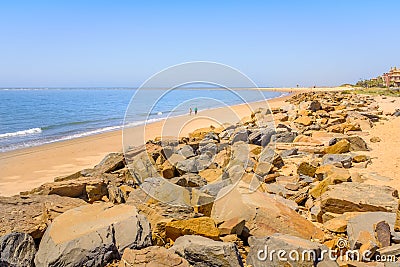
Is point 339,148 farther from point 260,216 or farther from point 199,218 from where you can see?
point 199,218

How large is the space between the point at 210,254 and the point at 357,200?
3222 mm

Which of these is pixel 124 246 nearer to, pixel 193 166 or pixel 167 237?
pixel 167 237

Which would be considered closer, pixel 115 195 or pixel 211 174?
pixel 115 195

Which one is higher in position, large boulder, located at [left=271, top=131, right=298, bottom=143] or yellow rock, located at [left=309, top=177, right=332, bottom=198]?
large boulder, located at [left=271, top=131, right=298, bottom=143]

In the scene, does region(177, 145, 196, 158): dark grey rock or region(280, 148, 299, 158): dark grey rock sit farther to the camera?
region(280, 148, 299, 158): dark grey rock

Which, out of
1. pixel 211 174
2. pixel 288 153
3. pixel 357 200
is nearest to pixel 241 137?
pixel 288 153

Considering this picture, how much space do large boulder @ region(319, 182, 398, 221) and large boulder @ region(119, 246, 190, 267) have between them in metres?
3.04

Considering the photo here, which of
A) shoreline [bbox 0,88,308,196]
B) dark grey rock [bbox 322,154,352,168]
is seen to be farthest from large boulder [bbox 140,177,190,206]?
shoreline [bbox 0,88,308,196]

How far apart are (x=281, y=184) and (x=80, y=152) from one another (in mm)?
12326

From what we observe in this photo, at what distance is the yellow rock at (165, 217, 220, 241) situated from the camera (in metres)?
4.02

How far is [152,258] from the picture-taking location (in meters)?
3.33

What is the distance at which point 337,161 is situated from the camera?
820 cm

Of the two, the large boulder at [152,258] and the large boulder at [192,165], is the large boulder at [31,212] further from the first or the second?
the large boulder at [192,165]

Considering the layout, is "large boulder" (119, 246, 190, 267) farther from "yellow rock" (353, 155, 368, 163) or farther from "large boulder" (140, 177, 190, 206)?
"yellow rock" (353, 155, 368, 163)
